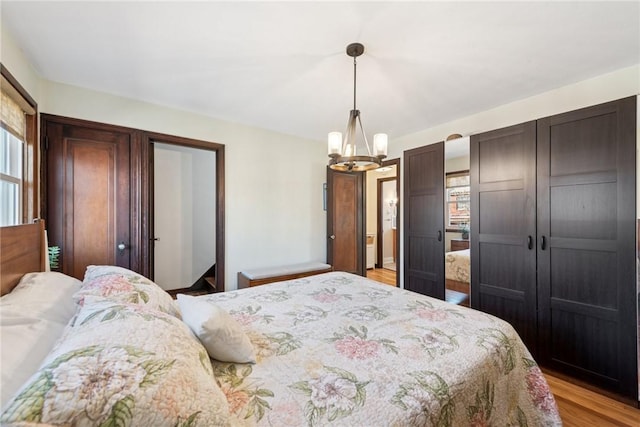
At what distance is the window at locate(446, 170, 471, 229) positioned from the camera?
288cm

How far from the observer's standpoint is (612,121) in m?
1.98

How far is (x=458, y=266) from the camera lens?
2949 millimetres

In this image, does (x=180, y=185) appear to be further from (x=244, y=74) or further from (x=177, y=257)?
(x=244, y=74)

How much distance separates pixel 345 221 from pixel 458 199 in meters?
1.91

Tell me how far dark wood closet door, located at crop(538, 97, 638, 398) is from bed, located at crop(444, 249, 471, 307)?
64cm

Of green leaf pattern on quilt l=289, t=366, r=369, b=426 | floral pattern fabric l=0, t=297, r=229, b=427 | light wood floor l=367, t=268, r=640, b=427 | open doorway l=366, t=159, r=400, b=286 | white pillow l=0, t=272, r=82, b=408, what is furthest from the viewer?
open doorway l=366, t=159, r=400, b=286

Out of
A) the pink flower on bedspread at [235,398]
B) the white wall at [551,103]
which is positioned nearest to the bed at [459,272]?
the white wall at [551,103]

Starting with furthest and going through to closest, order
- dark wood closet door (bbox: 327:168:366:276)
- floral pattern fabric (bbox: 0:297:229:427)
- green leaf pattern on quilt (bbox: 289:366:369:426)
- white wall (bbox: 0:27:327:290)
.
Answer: dark wood closet door (bbox: 327:168:366:276) → white wall (bbox: 0:27:327:290) → green leaf pattern on quilt (bbox: 289:366:369:426) → floral pattern fabric (bbox: 0:297:229:427)

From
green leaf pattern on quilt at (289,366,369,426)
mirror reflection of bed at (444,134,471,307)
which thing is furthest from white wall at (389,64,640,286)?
green leaf pattern on quilt at (289,366,369,426)

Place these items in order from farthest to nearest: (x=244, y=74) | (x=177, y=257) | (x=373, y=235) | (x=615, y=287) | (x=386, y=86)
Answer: (x=373, y=235)
(x=177, y=257)
(x=386, y=86)
(x=244, y=74)
(x=615, y=287)

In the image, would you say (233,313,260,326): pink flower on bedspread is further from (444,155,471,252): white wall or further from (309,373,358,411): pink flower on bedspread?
(444,155,471,252): white wall

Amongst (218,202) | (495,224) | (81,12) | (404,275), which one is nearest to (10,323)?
(81,12)

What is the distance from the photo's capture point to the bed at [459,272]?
9.39 ft

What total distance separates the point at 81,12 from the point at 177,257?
11.2 ft
